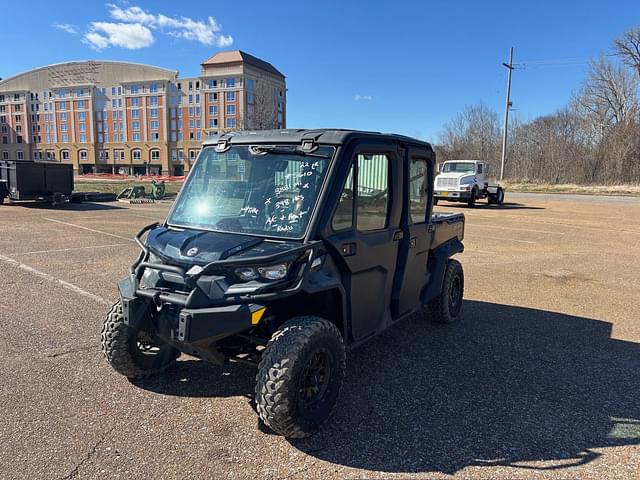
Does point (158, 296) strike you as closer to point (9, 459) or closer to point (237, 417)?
point (237, 417)

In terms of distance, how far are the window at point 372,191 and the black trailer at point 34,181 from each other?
2071 cm

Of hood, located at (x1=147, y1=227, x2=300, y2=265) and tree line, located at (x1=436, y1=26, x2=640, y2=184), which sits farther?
tree line, located at (x1=436, y1=26, x2=640, y2=184)

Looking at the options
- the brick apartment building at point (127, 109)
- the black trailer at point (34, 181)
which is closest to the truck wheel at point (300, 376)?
the black trailer at point (34, 181)

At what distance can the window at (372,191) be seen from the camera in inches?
151

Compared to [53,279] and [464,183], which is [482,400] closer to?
[53,279]

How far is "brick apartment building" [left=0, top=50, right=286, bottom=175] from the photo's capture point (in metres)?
→ 92.4

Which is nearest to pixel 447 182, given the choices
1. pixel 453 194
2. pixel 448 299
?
pixel 453 194

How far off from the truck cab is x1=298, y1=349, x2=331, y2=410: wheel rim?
2218 cm

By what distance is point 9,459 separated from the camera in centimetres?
296

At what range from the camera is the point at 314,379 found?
3367mm

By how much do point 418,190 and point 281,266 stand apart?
2.08 meters

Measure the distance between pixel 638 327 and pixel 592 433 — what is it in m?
3.19

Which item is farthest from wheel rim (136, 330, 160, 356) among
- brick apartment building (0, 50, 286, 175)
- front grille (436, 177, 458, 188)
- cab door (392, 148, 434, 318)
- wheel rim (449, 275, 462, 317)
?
brick apartment building (0, 50, 286, 175)

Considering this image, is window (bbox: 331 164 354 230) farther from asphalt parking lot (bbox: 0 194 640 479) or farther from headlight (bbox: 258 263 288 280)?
asphalt parking lot (bbox: 0 194 640 479)
